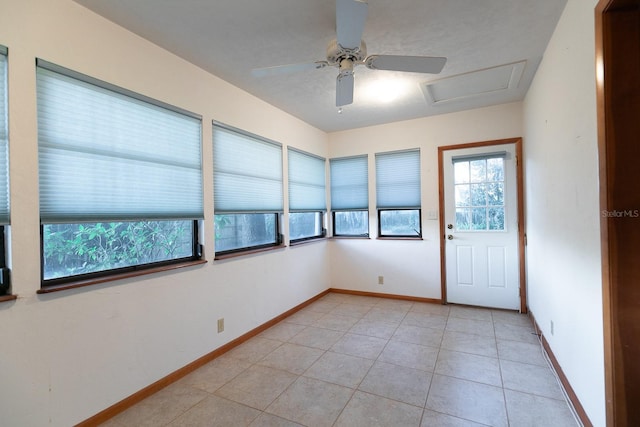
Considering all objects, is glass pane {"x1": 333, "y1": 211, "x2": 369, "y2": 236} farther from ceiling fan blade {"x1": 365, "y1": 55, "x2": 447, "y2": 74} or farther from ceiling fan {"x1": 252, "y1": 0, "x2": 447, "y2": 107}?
ceiling fan blade {"x1": 365, "y1": 55, "x2": 447, "y2": 74}

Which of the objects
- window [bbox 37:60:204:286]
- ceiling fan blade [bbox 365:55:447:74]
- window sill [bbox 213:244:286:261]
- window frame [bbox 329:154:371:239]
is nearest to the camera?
window [bbox 37:60:204:286]

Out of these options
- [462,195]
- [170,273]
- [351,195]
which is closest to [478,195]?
[462,195]

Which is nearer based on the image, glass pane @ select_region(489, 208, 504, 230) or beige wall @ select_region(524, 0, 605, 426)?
beige wall @ select_region(524, 0, 605, 426)

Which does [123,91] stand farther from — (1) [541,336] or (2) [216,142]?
(1) [541,336]

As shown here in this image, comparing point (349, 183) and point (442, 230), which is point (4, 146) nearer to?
point (349, 183)

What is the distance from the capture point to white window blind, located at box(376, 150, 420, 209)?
407 cm

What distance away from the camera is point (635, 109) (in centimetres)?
133

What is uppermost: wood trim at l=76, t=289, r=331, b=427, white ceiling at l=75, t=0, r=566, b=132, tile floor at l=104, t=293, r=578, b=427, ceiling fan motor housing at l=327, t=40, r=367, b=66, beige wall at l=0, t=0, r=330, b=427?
white ceiling at l=75, t=0, r=566, b=132

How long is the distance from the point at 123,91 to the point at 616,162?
2864mm

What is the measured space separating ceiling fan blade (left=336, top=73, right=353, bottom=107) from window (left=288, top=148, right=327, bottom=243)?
1502mm

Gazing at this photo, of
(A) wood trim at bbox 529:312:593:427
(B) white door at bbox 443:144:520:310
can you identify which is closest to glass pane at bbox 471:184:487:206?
(B) white door at bbox 443:144:520:310

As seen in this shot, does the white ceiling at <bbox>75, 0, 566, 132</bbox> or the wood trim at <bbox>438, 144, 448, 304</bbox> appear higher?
the white ceiling at <bbox>75, 0, 566, 132</bbox>

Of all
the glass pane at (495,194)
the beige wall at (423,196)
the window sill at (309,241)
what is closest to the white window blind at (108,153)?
the window sill at (309,241)

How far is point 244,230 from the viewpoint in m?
3.12
